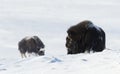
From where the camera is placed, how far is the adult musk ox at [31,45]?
3388cm

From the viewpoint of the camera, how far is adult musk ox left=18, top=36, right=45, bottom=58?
3388 centimetres

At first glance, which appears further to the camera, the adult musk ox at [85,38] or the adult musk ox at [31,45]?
the adult musk ox at [31,45]

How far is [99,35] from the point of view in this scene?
20953mm

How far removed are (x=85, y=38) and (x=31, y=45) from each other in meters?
14.2

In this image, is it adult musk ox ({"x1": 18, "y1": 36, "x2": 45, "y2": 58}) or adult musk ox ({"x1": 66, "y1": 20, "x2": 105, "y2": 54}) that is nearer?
adult musk ox ({"x1": 66, "y1": 20, "x2": 105, "y2": 54})

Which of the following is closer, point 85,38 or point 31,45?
point 85,38

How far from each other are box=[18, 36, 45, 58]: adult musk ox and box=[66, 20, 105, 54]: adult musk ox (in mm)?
12666

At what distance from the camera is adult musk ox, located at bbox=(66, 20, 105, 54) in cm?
2030

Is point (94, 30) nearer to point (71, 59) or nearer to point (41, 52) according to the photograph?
point (71, 59)

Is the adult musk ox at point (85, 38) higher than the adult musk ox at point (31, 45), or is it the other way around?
the adult musk ox at point (85, 38)

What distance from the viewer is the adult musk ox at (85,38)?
2030 centimetres

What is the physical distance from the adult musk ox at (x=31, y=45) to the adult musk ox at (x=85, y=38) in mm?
12666

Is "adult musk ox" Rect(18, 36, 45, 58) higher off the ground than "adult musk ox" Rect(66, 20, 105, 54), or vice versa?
"adult musk ox" Rect(66, 20, 105, 54)

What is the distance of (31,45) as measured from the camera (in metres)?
34.3
